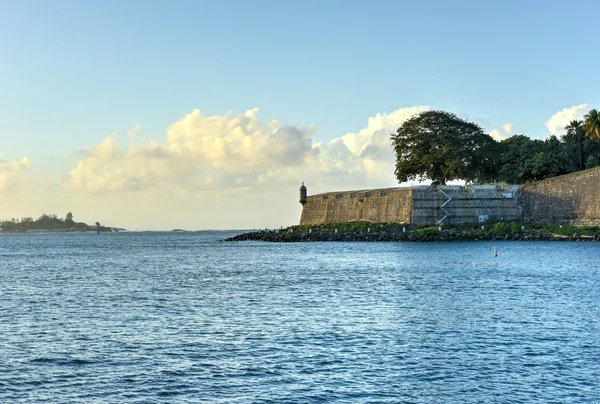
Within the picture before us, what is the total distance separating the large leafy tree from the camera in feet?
284

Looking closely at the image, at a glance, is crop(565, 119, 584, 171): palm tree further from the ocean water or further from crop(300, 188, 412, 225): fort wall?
the ocean water

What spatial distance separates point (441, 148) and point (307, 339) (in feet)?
229

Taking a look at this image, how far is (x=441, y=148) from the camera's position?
87625 mm

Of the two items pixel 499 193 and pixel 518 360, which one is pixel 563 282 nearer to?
pixel 518 360

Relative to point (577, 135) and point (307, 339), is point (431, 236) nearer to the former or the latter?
point (577, 135)

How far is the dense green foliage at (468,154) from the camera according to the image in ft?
284

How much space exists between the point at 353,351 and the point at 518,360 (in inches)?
170

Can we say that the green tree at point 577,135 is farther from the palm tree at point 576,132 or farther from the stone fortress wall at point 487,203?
the stone fortress wall at point 487,203

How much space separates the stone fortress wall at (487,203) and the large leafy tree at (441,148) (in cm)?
331

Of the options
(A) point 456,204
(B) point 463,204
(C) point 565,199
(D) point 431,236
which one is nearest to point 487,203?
(B) point 463,204

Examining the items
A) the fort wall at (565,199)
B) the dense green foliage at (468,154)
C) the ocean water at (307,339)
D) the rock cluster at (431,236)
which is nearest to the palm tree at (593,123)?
the dense green foliage at (468,154)

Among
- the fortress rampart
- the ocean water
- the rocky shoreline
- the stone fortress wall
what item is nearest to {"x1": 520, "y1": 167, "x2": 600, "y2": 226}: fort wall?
the stone fortress wall

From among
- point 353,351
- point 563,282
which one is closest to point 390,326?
point 353,351

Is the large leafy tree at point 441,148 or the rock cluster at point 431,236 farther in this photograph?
the large leafy tree at point 441,148
